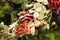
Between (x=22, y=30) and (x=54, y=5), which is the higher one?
(x=54, y=5)

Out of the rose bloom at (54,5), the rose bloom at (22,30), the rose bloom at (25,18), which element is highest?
the rose bloom at (54,5)

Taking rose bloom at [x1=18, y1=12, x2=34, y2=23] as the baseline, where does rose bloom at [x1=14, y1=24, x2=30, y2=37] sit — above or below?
below

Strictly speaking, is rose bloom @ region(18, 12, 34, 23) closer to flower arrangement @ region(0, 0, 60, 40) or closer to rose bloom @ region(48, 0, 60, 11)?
flower arrangement @ region(0, 0, 60, 40)

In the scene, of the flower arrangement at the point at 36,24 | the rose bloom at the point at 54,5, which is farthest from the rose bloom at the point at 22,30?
the rose bloom at the point at 54,5

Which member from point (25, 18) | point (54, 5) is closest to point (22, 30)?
point (25, 18)

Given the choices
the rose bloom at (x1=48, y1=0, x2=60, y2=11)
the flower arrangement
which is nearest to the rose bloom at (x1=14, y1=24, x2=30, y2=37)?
the flower arrangement

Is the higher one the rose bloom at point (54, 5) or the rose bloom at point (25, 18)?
the rose bloom at point (54, 5)

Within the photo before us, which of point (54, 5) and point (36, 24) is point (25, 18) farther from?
point (54, 5)

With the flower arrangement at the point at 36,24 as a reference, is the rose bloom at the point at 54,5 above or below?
above

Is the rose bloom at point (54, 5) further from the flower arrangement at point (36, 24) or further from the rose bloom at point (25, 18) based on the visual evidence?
the rose bloom at point (25, 18)

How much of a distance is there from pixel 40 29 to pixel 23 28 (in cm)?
10

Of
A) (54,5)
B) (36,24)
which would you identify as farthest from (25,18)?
(54,5)

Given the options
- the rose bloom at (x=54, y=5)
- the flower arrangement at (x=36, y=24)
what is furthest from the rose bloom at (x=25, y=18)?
the rose bloom at (x=54, y=5)

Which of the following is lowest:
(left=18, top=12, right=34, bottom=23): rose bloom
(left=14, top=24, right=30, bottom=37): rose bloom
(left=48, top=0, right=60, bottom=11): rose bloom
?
(left=14, top=24, right=30, bottom=37): rose bloom
